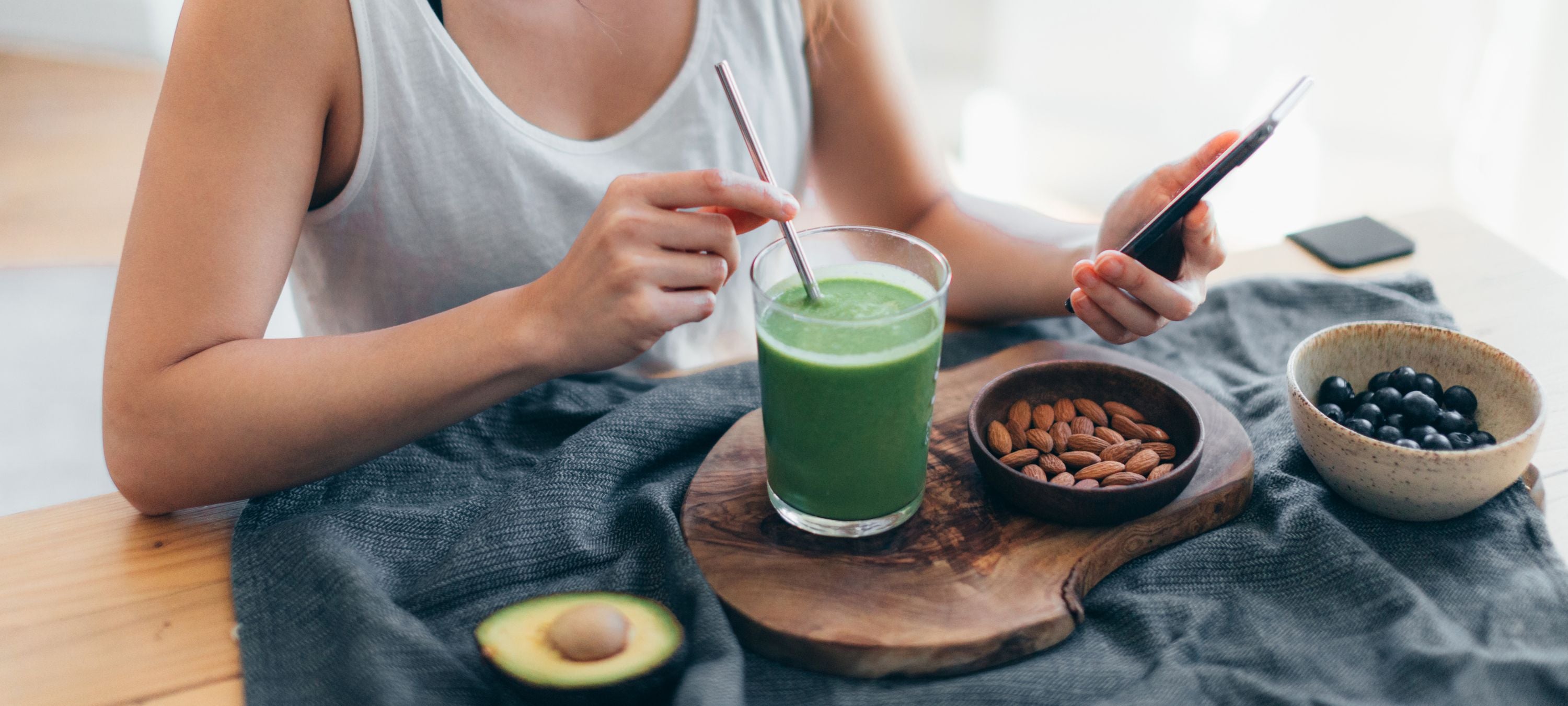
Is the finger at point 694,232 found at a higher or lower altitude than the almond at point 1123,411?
higher

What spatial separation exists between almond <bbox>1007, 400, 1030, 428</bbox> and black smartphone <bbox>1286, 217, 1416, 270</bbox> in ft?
2.23

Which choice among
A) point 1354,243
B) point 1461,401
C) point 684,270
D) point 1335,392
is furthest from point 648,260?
point 1354,243

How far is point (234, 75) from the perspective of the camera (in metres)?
0.99

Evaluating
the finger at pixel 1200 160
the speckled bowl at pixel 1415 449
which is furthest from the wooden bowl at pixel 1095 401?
the finger at pixel 1200 160

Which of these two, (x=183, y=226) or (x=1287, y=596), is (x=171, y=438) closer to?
(x=183, y=226)

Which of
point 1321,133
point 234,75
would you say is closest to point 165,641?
point 234,75

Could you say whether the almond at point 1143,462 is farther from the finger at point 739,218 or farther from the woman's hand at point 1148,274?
the finger at point 739,218

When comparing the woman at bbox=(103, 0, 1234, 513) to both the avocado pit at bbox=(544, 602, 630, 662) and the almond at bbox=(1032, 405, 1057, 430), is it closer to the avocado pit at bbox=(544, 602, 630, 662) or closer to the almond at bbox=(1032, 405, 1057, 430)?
the almond at bbox=(1032, 405, 1057, 430)

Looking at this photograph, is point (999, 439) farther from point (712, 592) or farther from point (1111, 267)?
point (712, 592)

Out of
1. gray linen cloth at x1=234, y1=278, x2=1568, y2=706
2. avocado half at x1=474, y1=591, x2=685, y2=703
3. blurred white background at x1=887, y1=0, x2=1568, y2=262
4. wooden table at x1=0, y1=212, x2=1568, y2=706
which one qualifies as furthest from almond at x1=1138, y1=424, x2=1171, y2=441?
blurred white background at x1=887, y1=0, x2=1568, y2=262

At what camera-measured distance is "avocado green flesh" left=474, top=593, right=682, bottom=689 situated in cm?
78

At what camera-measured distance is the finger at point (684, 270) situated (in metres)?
0.94

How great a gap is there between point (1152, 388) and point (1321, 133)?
100 inches

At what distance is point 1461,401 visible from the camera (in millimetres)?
1027
